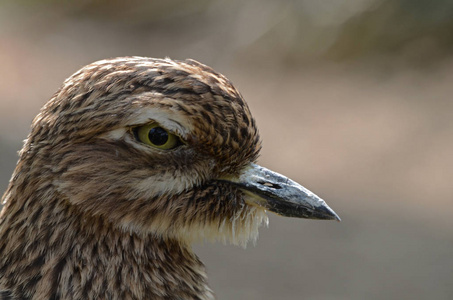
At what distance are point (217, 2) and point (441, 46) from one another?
3063 mm

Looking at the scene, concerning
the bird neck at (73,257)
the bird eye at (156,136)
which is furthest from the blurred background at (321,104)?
the bird eye at (156,136)

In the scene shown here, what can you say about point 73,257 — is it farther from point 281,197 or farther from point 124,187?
point 281,197

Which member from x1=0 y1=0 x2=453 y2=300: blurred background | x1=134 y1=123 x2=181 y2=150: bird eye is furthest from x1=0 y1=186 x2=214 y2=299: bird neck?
x1=0 y1=0 x2=453 y2=300: blurred background

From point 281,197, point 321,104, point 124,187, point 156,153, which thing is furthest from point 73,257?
point 321,104

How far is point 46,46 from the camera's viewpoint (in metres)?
10.4

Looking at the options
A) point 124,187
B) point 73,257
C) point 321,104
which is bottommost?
point 73,257

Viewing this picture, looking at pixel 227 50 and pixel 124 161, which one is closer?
pixel 124 161

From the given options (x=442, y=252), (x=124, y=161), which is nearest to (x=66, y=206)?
(x=124, y=161)

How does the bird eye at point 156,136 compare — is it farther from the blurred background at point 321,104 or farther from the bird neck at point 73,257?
the blurred background at point 321,104

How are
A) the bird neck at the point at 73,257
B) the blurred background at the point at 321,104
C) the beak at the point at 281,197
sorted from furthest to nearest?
the blurred background at the point at 321,104 → the beak at the point at 281,197 → the bird neck at the point at 73,257

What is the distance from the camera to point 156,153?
114 inches

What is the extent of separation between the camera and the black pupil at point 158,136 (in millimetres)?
2873

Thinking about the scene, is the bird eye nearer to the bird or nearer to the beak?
the bird

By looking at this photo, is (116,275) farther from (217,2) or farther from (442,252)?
(217,2)
